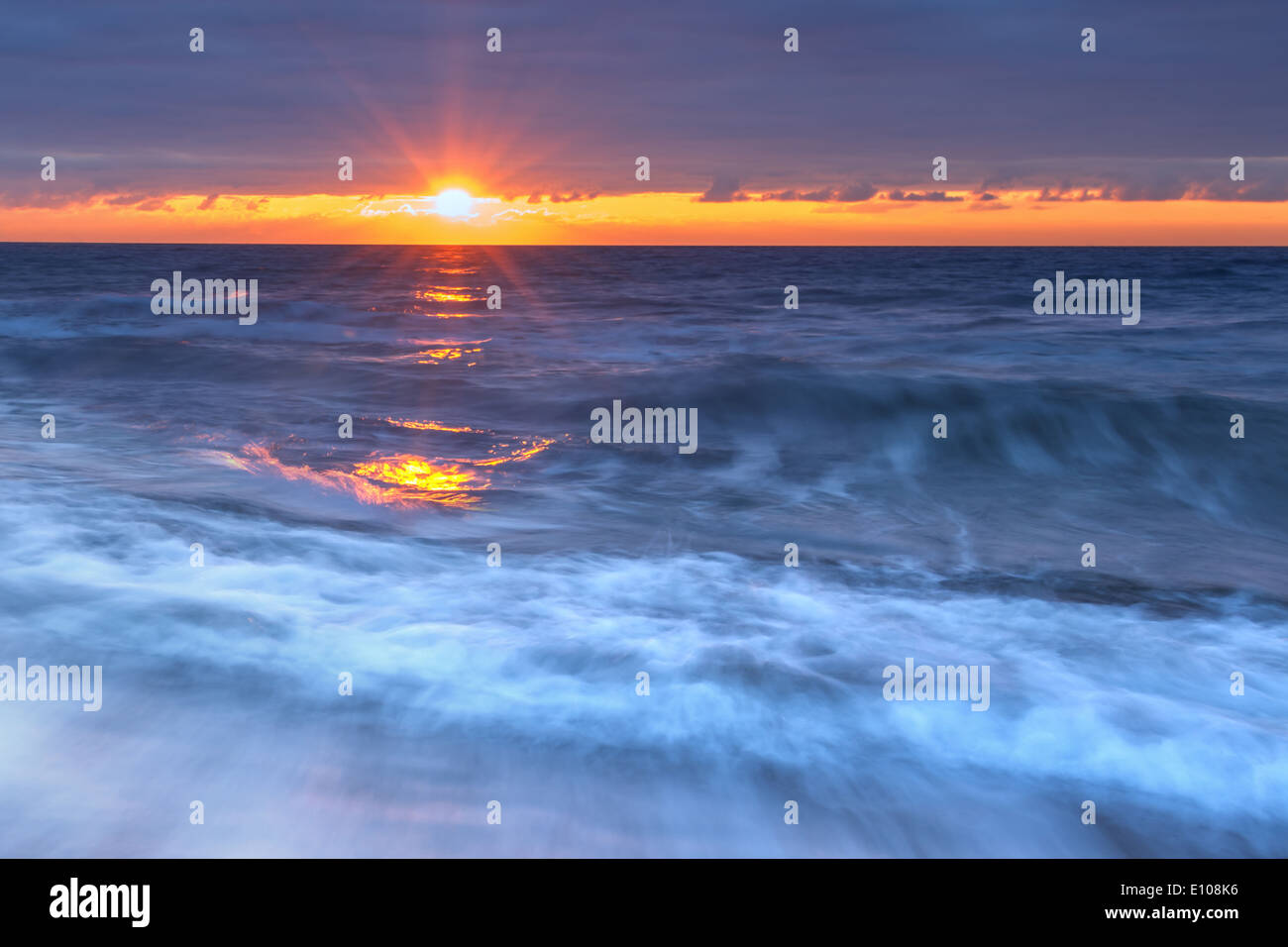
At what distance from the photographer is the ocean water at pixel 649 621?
4086 mm

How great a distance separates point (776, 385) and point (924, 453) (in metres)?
3.99

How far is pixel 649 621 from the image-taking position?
6.15m

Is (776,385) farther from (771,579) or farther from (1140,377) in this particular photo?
(771,579)

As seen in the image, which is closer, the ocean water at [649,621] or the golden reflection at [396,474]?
the ocean water at [649,621]

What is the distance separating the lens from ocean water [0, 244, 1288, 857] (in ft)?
13.4

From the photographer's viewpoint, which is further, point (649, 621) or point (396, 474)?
point (396, 474)

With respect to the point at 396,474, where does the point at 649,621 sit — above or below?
below

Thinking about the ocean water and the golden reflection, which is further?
the golden reflection

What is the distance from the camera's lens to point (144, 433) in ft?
37.9
